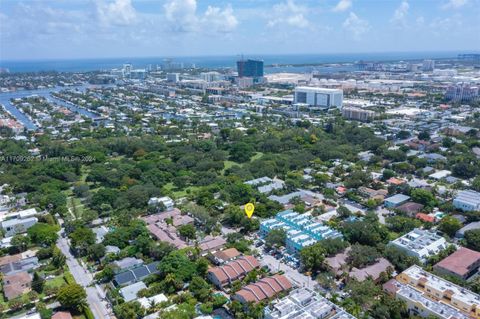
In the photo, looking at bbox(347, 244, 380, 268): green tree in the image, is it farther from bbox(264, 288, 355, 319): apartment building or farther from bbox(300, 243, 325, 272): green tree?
bbox(264, 288, 355, 319): apartment building

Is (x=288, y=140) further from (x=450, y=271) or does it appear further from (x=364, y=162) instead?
(x=450, y=271)

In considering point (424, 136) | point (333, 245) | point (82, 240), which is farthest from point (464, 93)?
point (82, 240)

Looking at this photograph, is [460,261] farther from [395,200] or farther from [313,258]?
[395,200]

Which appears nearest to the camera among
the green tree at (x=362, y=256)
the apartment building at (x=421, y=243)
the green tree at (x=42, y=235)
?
the green tree at (x=362, y=256)

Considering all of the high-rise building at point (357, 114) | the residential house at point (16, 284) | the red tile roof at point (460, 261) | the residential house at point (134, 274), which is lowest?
the residential house at point (16, 284)

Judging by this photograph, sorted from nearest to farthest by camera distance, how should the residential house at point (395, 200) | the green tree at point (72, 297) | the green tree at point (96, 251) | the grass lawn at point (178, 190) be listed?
the green tree at point (72, 297)
the green tree at point (96, 251)
the residential house at point (395, 200)
the grass lawn at point (178, 190)

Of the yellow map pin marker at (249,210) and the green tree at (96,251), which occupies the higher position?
the yellow map pin marker at (249,210)

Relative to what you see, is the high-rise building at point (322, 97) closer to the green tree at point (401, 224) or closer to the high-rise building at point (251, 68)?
the high-rise building at point (251, 68)

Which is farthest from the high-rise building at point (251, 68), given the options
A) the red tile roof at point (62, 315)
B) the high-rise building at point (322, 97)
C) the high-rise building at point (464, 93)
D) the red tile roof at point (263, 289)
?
the red tile roof at point (62, 315)
